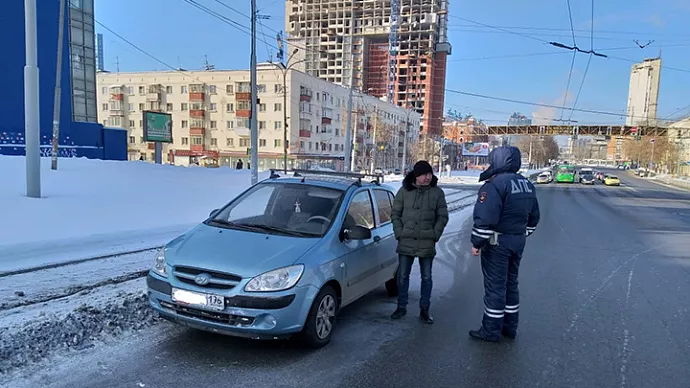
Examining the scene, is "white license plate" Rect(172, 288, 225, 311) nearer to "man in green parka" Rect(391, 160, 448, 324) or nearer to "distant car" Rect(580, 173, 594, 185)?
"man in green parka" Rect(391, 160, 448, 324)

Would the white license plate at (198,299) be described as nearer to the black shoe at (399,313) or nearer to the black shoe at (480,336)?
the black shoe at (399,313)

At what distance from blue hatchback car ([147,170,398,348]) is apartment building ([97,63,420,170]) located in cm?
5499

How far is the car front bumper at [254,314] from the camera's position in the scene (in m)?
3.77

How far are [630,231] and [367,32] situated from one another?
124291 mm

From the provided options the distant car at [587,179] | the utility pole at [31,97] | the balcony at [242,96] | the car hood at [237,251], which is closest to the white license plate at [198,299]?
the car hood at [237,251]

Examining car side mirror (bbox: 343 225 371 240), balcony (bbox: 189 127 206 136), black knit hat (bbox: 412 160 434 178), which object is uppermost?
balcony (bbox: 189 127 206 136)

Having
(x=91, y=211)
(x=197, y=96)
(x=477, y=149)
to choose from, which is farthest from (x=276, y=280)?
(x=197, y=96)

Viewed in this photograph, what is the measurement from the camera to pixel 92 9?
120 feet

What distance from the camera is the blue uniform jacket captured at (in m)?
4.42

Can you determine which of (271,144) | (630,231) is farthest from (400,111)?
(630,231)

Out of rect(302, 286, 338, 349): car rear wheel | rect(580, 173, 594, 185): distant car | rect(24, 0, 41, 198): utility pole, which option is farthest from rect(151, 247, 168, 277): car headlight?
rect(580, 173, 594, 185): distant car

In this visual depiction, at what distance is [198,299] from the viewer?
3846 mm

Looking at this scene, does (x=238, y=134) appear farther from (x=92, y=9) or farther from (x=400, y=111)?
(x=400, y=111)

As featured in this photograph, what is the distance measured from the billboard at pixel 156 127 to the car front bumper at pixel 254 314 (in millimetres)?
33124
